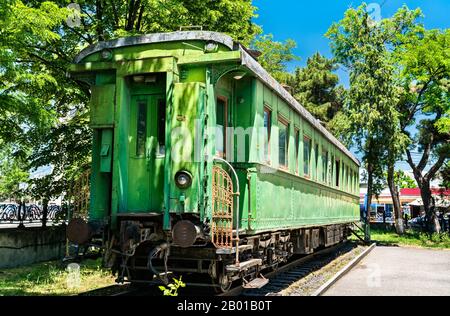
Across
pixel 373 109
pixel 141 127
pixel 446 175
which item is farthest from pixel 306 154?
pixel 446 175

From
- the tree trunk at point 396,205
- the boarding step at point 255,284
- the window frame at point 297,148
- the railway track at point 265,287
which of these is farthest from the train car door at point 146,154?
the tree trunk at point 396,205

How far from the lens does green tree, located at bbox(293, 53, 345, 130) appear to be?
128 ft

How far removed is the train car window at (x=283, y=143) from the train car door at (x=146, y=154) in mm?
2712

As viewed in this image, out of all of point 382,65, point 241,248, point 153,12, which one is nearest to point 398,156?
point 382,65

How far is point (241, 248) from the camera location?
7.25 m

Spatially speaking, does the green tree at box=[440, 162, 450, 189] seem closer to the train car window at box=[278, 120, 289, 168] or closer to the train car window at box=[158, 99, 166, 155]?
the train car window at box=[278, 120, 289, 168]

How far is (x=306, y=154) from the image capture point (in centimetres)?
1143

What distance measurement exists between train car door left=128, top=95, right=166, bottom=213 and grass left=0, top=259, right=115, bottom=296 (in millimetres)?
2798

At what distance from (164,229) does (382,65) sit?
20.7 meters

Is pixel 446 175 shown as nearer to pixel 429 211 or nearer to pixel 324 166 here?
pixel 429 211

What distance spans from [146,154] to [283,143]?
319cm

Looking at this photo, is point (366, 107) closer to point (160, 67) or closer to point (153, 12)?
point (153, 12)

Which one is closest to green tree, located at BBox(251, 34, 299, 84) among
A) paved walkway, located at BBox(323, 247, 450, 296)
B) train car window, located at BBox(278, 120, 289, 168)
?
paved walkway, located at BBox(323, 247, 450, 296)

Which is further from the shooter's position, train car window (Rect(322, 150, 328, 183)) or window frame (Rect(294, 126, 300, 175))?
train car window (Rect(322, 150, 328, 183))
